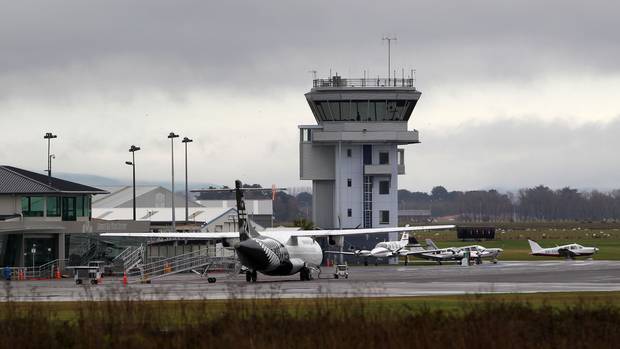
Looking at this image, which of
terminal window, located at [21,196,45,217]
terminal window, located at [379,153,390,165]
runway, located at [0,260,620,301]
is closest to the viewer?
runway, located at [0,260,620,301]

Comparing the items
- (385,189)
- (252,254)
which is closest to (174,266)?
(252,254)

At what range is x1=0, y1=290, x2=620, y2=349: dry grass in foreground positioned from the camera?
25.8 metres

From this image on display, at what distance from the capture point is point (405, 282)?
66.1 meters

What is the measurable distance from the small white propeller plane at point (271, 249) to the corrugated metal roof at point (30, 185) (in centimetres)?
1729

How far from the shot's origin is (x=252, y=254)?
67438 millimetres

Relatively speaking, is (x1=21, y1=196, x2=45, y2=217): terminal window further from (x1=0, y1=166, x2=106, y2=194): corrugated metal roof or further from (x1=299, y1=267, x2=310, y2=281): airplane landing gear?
(x1=299, y1=267, x2=310, y2=281): airplane landing gear

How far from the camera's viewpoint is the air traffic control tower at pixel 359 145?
118 meters

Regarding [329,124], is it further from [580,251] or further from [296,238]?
[296,238]

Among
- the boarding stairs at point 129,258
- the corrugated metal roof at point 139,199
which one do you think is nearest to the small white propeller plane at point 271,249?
the boarding stairs at point 129,258

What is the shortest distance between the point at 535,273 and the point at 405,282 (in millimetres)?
16012

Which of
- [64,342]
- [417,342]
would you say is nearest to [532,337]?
[417,342]

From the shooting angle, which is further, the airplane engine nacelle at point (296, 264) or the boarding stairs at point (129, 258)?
the boarding stairs at point (129, 258)

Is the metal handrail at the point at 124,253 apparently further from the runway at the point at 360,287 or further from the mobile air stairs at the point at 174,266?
the runway at the point at 360,287

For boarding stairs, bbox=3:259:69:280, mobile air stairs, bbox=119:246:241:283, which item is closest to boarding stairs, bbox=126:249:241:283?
mobile air stairs, bbox=119:246:241:283
